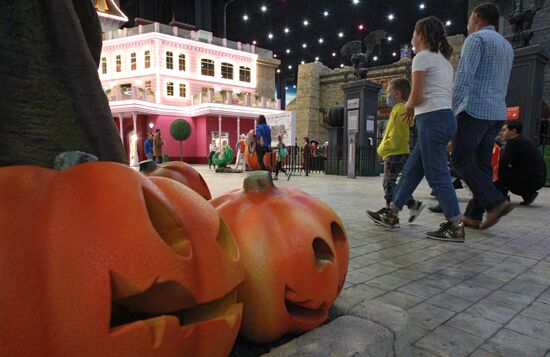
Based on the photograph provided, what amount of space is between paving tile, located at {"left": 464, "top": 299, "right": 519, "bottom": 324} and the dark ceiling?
27.1 metres

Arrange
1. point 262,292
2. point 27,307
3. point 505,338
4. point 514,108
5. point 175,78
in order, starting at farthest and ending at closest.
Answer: point 175,78
point 514,108
point 505,338
point 262,292
point 27,307

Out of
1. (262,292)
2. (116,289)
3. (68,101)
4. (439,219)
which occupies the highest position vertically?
(68,101)

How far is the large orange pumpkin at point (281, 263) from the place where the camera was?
1210 millimetres

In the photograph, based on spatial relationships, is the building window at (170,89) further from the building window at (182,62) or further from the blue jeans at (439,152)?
the blue jeans at (439,152)

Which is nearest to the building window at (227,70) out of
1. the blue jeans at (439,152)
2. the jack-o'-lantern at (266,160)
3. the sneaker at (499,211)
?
the jack-o'-lantern at (266,160)

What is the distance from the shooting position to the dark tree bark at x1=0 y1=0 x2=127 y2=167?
1.14 m

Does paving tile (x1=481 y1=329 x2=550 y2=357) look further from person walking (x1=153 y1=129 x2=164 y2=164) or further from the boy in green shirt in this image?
person walking (x1=153 y1=129 x2=164 y2=164)

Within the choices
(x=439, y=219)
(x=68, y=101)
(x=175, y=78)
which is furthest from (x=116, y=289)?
(x=175, y=78)

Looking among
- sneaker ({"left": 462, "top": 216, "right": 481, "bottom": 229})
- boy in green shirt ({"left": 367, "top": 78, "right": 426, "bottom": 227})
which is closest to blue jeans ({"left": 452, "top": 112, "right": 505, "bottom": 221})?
sneaker ({"left": 462, "top": 216, "right": 481, "bottom": 229})

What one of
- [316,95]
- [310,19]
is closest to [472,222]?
[316,95]

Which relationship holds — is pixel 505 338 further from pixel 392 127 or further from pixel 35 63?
pixel 392 127

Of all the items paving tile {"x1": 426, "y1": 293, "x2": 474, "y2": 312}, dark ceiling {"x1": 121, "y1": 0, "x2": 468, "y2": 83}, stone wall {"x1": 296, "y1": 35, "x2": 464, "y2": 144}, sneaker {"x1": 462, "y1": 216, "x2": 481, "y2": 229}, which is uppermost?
dark ceiling {"x1": 121, "y1": 0, "x2": 468, "y2": 83}

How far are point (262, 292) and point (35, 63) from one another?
112cm

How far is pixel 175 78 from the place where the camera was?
26.9 m
